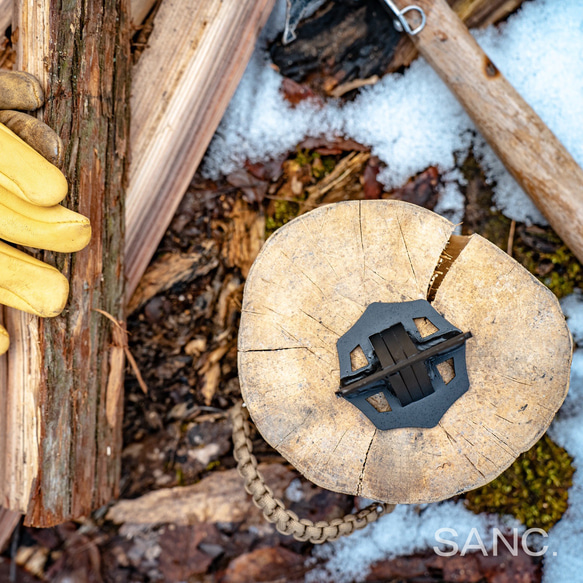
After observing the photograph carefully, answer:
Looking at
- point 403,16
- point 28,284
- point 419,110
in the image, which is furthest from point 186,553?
point 403,16

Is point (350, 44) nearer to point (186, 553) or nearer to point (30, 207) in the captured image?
point (30, 207)

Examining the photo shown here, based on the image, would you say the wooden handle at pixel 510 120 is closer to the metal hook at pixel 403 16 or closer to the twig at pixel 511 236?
the metal hook at pixel 403 16

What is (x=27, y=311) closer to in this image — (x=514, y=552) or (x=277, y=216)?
(x=277, y=216)

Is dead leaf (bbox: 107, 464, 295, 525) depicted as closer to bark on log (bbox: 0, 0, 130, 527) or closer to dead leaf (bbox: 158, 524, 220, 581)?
dead leaf (bbox: 158, 524, 220, 581)

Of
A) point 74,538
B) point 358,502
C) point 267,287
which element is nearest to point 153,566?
point 74,538

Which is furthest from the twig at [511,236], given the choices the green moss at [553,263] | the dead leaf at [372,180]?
the dead leaf at [372,180]

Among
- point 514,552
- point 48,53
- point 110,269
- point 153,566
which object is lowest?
point 514,552
